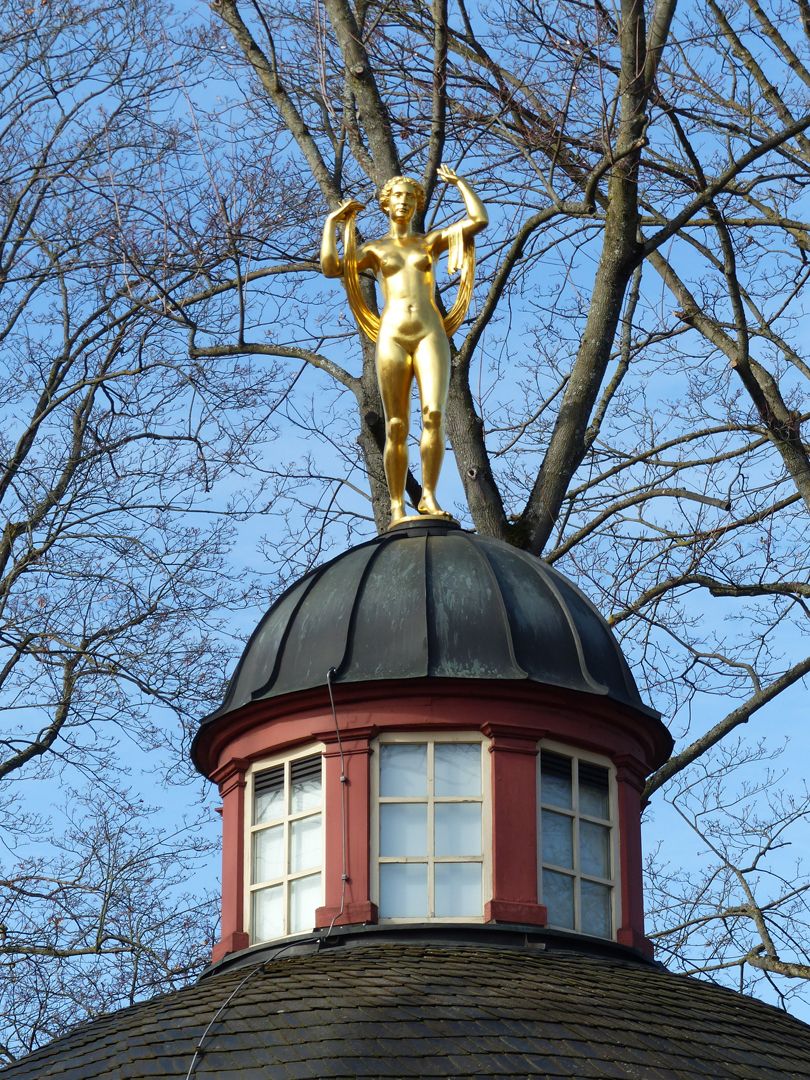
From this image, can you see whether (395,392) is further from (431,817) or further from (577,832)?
(577,832)

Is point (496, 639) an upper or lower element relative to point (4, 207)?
lower

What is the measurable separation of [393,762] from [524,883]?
120 cm

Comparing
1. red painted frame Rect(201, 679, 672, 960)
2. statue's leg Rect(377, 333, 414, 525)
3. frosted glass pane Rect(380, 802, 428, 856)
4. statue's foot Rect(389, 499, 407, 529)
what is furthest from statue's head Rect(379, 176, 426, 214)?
frosted glass pane Rect(380, 802, 428, 856)

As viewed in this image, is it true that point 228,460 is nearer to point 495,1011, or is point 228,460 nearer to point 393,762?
point 393,762

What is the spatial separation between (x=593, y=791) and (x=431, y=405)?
10.2ft

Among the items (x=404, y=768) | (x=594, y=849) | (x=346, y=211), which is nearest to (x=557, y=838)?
(x=594, y=849)

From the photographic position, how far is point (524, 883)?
1503 cm

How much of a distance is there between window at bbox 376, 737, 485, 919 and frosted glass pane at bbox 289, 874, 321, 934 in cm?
55

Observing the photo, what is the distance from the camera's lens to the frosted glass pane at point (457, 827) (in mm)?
15133

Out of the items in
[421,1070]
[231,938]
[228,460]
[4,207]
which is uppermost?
[4,207]

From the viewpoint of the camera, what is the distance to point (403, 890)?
49.2ft

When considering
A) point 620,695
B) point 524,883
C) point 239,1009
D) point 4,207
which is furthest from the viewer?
point 4,207

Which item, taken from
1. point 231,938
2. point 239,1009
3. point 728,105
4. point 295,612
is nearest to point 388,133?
point 728,105

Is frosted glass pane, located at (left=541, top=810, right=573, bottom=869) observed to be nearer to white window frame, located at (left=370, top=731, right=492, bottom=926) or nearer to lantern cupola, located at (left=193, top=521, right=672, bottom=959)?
lantern cupola, located at (left=193, top=521, right=672, bottom=959)
